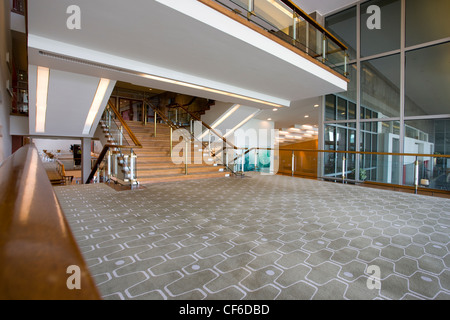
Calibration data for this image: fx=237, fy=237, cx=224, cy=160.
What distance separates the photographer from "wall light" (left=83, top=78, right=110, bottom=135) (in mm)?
6896

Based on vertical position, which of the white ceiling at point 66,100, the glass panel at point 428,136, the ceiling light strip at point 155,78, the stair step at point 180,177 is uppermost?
the ceiling light strip at point 155,78

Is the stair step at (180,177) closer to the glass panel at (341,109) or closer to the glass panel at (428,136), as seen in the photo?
the glass panel at (341,109)

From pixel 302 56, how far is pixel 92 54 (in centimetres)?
487

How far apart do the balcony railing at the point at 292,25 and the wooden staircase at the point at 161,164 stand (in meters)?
4.76

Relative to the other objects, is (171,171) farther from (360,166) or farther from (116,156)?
(360,166)

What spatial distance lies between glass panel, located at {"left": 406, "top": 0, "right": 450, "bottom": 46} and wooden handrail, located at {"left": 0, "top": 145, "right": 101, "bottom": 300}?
33.7 feet

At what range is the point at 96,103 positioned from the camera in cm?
770

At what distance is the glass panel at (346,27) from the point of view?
350 inches

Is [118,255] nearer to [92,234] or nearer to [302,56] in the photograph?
[92,234]

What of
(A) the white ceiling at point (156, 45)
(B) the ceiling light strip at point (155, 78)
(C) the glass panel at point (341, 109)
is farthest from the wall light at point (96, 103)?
(C) the glass panel at point (341, 109)

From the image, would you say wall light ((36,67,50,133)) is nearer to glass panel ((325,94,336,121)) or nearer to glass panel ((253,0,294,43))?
glass panel ((253,0,294,43))

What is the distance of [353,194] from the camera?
5555 millimetres

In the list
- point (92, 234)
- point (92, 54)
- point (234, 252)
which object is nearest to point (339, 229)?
point (234, 252)

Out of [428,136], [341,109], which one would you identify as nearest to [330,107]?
[341,109]
